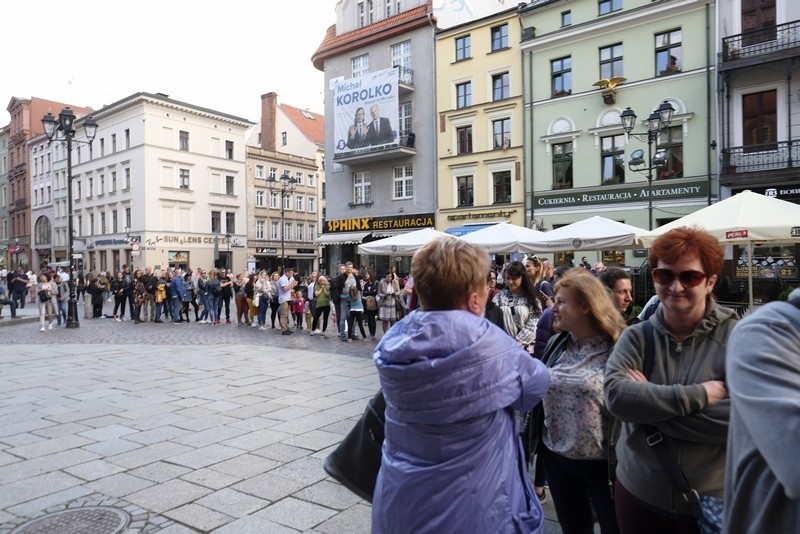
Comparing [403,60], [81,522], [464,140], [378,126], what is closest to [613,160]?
[464,140]

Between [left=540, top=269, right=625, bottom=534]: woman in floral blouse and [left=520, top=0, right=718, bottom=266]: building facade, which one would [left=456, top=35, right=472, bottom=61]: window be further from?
[left=540, top=269, right=625, bottom=534]: woman in floral blouse

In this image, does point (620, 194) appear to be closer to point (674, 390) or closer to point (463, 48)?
point (463, 48)

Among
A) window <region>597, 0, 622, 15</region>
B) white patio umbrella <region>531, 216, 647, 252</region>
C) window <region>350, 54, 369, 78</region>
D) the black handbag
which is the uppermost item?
window <region>350, 54, 369, 78</region>

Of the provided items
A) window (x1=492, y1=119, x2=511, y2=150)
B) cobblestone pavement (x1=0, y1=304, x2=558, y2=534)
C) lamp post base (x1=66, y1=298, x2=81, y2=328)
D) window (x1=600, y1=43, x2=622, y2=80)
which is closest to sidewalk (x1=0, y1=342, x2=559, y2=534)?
cobblestone pavement (x1=0, y1=304, x2=558, y2=534)

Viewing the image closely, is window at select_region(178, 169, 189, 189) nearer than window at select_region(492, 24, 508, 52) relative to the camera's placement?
No

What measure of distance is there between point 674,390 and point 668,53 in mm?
24598

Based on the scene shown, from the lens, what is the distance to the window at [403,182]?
101ft

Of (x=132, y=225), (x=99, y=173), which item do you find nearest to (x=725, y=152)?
(x=132, y=225)

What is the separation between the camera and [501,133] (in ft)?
90.0

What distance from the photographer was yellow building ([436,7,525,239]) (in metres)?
26.7

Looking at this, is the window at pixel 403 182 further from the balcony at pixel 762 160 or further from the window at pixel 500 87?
the balcony at pixel 762 160

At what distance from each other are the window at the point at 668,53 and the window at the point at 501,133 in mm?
6939

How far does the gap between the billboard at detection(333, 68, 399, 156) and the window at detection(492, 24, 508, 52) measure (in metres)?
5.10

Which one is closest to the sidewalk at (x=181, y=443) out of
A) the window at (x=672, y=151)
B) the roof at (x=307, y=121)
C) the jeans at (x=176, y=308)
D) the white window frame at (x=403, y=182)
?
the jeans at (x=176, y=308)
